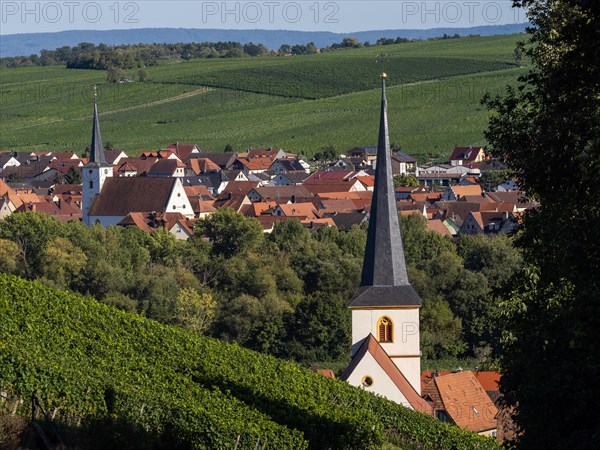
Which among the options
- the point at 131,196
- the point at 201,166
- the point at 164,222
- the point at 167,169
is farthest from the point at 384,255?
the point at 201,166

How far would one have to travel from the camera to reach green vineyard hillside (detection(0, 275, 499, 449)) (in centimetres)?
1855

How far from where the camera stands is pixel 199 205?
3767 inches

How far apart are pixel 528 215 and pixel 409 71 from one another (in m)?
147

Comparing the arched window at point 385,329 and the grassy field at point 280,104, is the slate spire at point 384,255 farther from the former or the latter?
the grassy field at point 280,104

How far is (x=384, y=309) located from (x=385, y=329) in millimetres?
471

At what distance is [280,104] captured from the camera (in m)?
159

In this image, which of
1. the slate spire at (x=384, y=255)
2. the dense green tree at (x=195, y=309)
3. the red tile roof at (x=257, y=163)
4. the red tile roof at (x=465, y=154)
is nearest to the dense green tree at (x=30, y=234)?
the dense green tree at (x=195, y=309)

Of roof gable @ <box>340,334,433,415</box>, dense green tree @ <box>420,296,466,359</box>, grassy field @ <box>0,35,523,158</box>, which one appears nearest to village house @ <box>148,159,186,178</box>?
grassy field @ <box>0,35,523,158</box>

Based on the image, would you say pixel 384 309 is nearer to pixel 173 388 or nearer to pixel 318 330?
pixel 173 388

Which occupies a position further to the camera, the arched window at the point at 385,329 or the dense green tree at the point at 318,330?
the dense green tree at the point at 318,330

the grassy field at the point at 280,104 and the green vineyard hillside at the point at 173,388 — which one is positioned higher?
the green vineyard hillside at the point at 173,388

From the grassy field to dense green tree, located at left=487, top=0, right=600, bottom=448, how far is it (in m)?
120

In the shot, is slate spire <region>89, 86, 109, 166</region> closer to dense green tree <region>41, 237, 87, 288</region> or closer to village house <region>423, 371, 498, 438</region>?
dense green tree <region>41, 237, 87, 288</region>

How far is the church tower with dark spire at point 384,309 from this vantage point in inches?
1228
